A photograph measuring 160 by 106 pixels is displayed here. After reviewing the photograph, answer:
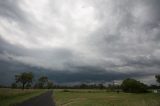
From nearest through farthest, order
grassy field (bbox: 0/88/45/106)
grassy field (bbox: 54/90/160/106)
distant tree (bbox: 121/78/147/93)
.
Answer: grassy field (bbox: 54/90/160/106)
grassy field (bbox: 0/88/45/106)
distant tree (bbox: 121/78/147/93)

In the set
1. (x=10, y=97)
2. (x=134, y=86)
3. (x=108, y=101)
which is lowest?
(x=108, y=101)

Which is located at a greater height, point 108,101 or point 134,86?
point 134,86

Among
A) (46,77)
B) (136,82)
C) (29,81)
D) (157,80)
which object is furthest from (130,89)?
(46,77)

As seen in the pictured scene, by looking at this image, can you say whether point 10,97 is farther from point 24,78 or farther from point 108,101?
point 24,78

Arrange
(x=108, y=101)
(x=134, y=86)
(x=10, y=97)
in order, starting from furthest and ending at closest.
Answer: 1. (x=134, y=86)
2. (x=10, y=97)
3. (x=108, y=101)

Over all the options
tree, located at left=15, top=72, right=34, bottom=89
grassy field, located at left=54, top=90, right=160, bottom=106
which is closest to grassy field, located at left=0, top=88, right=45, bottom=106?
grassy field, located at left=54, top=90, right=160, bottom=106

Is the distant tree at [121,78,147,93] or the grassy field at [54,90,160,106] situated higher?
the distant tree at [121,78,147,93]

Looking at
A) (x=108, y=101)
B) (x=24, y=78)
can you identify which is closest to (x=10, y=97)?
(x=108, y=101)

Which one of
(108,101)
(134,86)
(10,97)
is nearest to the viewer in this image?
(108,101)

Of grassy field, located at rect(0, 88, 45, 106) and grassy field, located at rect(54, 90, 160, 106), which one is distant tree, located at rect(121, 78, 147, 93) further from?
grassy field, located at rect(0, 88, 45, 106)

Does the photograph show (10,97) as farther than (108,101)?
Yes

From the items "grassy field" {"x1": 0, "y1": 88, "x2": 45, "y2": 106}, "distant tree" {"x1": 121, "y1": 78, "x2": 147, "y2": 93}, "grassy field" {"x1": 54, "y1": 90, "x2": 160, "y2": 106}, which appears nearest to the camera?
"grassy field" {"x1": 54, "y1": 90, "x2": 160, "y2": 106}

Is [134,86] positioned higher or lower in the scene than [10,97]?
higher

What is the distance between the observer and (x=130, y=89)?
126 metres
